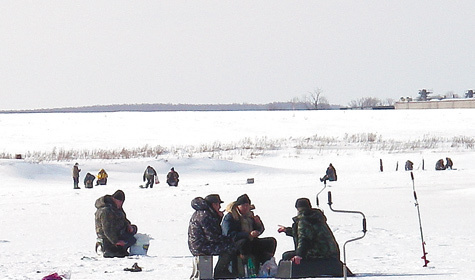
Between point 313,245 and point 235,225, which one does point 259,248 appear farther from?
point 313,245

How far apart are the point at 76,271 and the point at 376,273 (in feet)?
13.2

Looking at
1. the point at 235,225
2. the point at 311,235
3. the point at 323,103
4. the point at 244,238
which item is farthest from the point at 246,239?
the point at 323,103

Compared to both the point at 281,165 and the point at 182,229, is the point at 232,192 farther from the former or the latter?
the point at 281,165

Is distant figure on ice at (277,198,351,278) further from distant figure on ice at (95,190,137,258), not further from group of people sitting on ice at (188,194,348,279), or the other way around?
distant figure on ice at (95,190,137,258)

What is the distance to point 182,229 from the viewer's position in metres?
18.4

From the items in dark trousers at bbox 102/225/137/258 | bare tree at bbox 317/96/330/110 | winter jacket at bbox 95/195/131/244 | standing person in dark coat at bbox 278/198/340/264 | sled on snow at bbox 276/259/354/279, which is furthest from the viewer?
bare tree at bbox 317/96/330/110

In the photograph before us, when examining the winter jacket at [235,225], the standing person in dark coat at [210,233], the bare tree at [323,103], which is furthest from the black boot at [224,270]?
the bare tree at [323,103]

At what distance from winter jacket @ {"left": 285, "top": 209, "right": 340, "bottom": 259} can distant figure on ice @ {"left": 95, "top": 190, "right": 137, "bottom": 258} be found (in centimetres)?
349

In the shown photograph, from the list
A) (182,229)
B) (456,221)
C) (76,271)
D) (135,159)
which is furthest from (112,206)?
(135,159)

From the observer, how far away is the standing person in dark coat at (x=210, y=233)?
1096 cm

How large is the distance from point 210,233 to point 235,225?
1.15 ft

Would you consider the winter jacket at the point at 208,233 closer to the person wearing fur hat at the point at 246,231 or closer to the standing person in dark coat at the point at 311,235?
the person wearing fur hat at the point at 246,231

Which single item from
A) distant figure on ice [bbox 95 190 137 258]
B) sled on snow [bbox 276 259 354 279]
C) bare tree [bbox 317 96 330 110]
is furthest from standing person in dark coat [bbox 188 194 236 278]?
bare tree [bbox 317 96 330 110]

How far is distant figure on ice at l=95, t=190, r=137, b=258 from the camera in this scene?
13.2m
